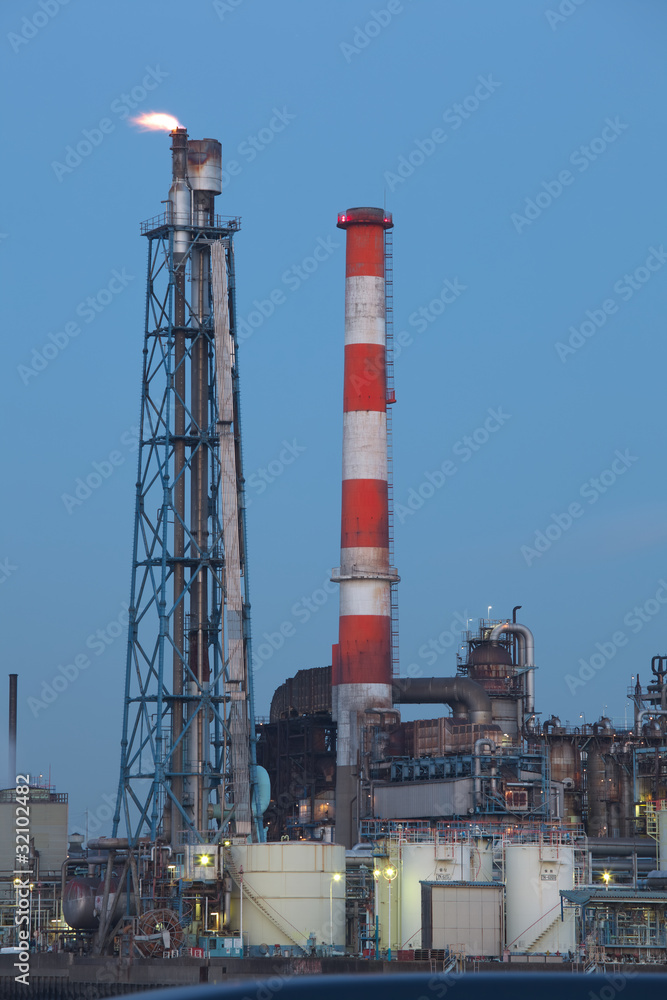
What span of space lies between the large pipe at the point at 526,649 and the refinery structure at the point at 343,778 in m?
0.10

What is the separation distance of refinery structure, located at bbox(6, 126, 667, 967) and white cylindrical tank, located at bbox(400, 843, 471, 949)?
0.07 m

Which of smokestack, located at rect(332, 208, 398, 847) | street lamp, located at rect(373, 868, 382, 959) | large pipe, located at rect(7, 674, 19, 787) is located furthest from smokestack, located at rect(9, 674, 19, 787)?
street lamp, located at rect(373, 868, 382, 959)

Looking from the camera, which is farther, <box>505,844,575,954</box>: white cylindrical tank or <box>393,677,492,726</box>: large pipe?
<box>393,677,492,726</box>: large pipe

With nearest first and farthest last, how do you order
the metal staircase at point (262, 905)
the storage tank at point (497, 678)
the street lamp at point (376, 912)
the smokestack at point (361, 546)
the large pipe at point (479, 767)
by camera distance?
the street lamp at point (376, 912), the metal staircase at point (262, 905), the large pipe at point (479, 767), the smokestack at point (361, 546), the storage tank at point (497, 678)

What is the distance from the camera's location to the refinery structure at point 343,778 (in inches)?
2482

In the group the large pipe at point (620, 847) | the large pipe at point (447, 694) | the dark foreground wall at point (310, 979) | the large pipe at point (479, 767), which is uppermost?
the large pipe at point (447, 694)

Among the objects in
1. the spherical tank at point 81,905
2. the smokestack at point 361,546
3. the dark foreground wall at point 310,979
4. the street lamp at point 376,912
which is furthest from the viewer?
the smokestack at point 361,546

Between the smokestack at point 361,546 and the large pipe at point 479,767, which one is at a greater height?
the smokestack at point 361,546

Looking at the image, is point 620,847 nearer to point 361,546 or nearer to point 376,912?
point 376,912

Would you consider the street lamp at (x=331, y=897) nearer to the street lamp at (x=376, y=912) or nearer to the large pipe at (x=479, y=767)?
the street lamp at (x=376, y=912)

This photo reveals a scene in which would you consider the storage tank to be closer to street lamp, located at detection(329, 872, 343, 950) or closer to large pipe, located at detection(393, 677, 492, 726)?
large pipe, located at detection(393, 677, 492, 726)

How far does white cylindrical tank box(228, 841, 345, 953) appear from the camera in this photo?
210 ft

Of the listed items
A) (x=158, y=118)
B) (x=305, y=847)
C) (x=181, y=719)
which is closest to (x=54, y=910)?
(x=181, y=719)

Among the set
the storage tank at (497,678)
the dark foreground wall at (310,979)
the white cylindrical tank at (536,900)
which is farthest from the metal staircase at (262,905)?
the storage tank at (497,678)
